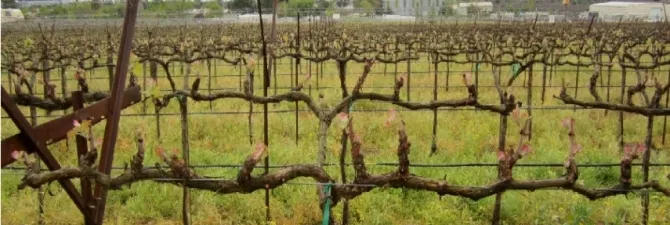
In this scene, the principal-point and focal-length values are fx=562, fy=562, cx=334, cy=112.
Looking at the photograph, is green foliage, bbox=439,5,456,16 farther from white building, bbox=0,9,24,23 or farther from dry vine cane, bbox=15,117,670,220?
dry vine cane, bbox=15,117,670,220

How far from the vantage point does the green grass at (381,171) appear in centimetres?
589

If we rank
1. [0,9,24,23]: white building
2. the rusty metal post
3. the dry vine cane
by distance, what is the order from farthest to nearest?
[0,9,24,23]: white building → the dry vine cane → the rusty metal post

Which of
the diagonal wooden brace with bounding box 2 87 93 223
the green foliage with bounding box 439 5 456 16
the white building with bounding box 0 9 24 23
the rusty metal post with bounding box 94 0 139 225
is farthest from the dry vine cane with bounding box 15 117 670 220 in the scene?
the green foliage with bounding box 439 5 456 16

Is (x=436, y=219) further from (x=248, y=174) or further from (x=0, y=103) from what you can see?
(x=0, y=103)

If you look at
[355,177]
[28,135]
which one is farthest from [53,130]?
[355,177]

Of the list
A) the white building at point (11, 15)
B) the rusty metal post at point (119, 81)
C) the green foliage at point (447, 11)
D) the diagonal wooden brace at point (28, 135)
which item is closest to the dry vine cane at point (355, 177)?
the diagonal wooden brace at point (28, 135)

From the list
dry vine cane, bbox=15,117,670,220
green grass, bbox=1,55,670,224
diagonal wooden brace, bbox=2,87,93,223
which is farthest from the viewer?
green grass, bbox=1,55,670,224

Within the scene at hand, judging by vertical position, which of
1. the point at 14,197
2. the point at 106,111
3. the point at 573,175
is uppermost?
the point at 106,111

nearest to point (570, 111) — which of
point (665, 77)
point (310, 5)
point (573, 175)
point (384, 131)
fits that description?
point (384, 131)

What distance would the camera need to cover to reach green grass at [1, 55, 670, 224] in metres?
5.89

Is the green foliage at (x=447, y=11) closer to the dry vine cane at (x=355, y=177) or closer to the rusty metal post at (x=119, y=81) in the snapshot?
the dry vine cane at (x=355, y=177)

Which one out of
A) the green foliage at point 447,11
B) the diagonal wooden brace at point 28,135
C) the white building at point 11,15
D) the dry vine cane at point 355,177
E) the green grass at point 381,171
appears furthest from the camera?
the green foliage at point 447,11

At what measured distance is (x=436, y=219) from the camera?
5.71m

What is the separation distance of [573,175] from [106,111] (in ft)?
7.76
